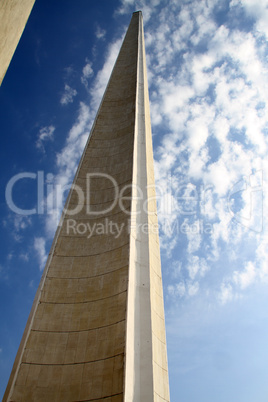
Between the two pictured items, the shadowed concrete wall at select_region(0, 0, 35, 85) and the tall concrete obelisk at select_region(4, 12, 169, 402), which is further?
the tall concrete obelisk at select_region(4, 12, 169, 402)

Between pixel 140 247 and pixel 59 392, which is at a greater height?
pixel 140 247

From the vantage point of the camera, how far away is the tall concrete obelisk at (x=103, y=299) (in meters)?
5.81

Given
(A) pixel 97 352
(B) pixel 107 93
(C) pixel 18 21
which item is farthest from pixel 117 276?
(B) pixel 107 93

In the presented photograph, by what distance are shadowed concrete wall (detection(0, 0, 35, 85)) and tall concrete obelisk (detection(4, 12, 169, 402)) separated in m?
5.54

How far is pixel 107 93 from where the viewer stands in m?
14.8

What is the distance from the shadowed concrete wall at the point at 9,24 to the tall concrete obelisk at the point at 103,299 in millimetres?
5537

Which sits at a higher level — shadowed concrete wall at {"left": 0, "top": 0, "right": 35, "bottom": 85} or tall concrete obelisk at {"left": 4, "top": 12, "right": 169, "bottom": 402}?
tall concrete obelisk at {"left": 4, "top": 12, "right": 169, "bottom": 402}

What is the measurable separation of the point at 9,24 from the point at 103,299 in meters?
6.28

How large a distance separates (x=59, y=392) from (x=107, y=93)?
502 inches

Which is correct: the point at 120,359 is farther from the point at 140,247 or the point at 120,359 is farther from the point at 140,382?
the point at 140,247

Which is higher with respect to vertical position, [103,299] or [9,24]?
[103,299]

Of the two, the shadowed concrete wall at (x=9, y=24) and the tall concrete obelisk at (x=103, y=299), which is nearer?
the shadowed concrete wall at (x=9, y=24)

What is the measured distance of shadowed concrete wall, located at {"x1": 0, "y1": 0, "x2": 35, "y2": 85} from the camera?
1746mm

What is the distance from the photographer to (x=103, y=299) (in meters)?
7.10
